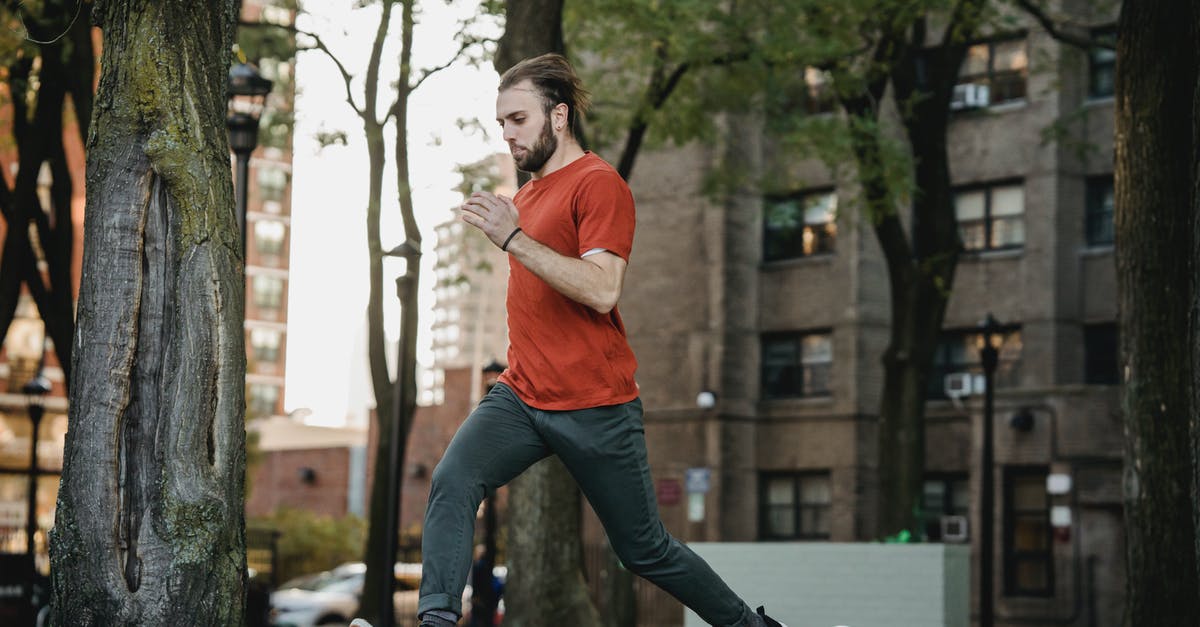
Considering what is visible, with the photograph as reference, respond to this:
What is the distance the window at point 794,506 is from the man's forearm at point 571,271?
102 feet

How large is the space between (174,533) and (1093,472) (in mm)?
27898

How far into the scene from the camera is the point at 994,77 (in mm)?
33625

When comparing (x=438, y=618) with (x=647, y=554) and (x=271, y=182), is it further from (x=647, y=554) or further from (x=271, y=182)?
(x=271, y=182)

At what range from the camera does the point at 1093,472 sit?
3070cm

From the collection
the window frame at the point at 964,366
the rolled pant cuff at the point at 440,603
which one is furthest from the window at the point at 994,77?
the rolled pant cuff at the point at 440,603

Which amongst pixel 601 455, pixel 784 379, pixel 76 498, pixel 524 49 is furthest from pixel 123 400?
pixel 784 379

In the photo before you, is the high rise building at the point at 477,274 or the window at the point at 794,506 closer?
the high rise building at the point at 477,274

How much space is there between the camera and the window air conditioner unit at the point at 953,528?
3131 centimetres

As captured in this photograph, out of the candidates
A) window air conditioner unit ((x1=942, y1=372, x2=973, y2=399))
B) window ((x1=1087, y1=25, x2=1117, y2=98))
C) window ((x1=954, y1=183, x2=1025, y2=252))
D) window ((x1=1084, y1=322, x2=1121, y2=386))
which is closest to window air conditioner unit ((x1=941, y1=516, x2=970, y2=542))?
window air conditioner unit ((x1=942, y1=372, x2=973, y2=399))

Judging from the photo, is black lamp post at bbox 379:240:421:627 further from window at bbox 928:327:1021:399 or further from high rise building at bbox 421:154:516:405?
window at bbox 928:327:1021:399

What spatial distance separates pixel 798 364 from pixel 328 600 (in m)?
12.1

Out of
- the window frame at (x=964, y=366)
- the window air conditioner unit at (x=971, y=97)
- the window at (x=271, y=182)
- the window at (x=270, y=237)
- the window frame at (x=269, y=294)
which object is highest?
the window at (x=271, y=182)

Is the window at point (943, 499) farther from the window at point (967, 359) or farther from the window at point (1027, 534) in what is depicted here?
the window at point (967, 359)

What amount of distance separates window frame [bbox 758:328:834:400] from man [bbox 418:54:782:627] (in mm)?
30698
